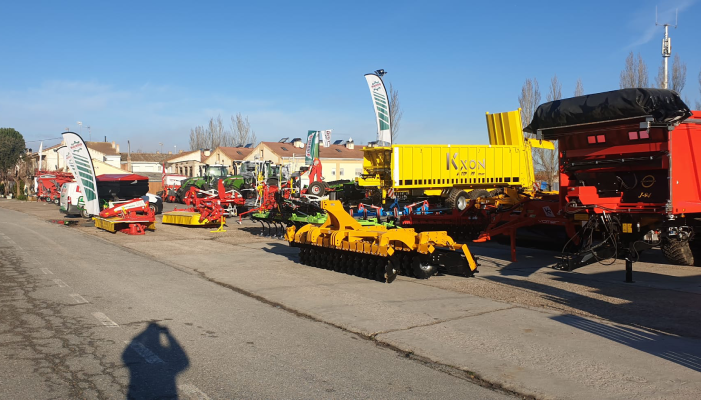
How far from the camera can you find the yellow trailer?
21734mm

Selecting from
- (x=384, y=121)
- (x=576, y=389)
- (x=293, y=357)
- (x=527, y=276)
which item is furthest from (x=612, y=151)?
(x=384, y=121)

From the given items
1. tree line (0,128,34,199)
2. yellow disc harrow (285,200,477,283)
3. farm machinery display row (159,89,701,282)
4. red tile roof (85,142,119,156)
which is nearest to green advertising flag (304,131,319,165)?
farm machinery display row (159,89,701,282)

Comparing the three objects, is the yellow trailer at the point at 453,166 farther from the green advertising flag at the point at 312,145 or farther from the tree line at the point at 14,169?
the tree line at the point at 14,169

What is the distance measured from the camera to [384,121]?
94.5ft

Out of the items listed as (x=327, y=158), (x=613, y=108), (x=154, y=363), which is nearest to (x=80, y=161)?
(x=154, y=363)

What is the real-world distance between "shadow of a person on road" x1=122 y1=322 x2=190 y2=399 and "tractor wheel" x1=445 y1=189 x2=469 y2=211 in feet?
54.5

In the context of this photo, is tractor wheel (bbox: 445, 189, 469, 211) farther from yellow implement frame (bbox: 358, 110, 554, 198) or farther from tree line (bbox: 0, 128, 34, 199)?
tree line (bbox: 0, 128, 34, 199)

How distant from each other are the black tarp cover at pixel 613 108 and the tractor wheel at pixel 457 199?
37.4 ft

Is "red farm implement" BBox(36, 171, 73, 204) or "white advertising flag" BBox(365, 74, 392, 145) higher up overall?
"white advertising flag" BBox(365, 74, 392, 145)

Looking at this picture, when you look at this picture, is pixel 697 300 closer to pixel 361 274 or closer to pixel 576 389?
pixel 576 389

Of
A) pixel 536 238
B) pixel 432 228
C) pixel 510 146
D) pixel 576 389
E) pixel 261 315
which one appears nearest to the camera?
pixel 576 389

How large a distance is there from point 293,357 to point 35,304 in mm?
4643

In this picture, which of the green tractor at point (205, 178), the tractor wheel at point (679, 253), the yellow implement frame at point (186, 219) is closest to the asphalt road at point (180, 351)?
the tractor wheel at point (679, 253)

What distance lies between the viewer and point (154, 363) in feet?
18.6
